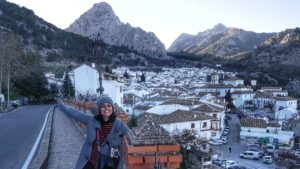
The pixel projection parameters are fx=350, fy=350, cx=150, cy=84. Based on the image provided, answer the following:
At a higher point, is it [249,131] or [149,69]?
[149,69]

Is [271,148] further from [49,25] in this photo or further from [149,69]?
[149,69]

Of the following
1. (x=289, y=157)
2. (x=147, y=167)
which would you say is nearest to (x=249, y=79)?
(x=289, y=157)

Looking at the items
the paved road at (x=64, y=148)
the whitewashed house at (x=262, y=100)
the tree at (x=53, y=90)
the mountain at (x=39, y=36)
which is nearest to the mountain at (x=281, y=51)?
the whitewashed house at (x=262, y=100)

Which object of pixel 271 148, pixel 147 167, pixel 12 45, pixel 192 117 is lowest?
pixel 271 148

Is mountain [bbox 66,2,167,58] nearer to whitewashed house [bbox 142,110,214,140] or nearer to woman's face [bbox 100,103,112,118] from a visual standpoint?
whitewashed house [bbox 142,110,214,140]

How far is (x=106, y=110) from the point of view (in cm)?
371

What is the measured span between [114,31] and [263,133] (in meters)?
110

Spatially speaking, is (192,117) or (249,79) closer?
(192,117)

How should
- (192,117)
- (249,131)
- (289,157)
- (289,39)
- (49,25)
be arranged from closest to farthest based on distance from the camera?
(289,157)
(192,117)
(249,131)
(49,25)
(289,39)

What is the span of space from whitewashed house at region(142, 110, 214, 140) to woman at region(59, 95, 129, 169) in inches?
1155

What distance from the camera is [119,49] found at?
130 m

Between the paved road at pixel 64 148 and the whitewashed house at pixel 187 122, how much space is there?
2109 centimetres

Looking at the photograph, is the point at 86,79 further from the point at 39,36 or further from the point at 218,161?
the point at 39,36

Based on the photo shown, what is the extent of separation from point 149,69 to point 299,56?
5208 centimetres
